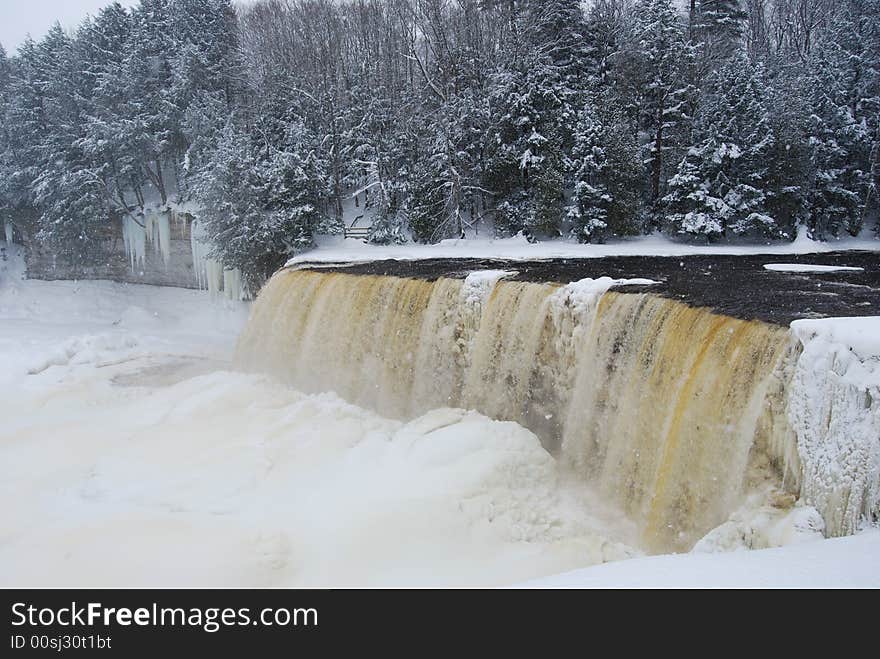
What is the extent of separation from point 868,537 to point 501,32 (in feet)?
76.4

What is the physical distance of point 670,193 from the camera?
16.2m

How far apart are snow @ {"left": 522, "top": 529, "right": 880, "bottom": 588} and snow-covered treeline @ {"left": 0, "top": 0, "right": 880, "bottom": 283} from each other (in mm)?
13916

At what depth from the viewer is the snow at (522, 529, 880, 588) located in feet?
8.25

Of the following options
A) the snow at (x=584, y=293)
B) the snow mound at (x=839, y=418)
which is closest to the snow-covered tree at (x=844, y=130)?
the snow at (x=584, y=293)

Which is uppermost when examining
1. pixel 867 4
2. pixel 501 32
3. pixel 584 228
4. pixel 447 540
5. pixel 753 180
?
pixel 501 32

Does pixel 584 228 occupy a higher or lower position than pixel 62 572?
Answer: higher

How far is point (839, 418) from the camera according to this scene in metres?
3.69

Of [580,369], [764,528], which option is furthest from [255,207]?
[764,528]

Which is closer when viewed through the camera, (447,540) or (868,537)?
(868,537)

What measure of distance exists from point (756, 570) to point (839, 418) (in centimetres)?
163

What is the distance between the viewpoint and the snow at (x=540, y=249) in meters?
14.0

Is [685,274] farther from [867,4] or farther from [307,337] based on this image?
[867,4]

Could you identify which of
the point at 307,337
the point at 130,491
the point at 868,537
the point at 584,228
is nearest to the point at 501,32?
the point at 584,228

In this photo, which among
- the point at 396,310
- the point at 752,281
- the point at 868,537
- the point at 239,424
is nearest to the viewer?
the point at 868,537
